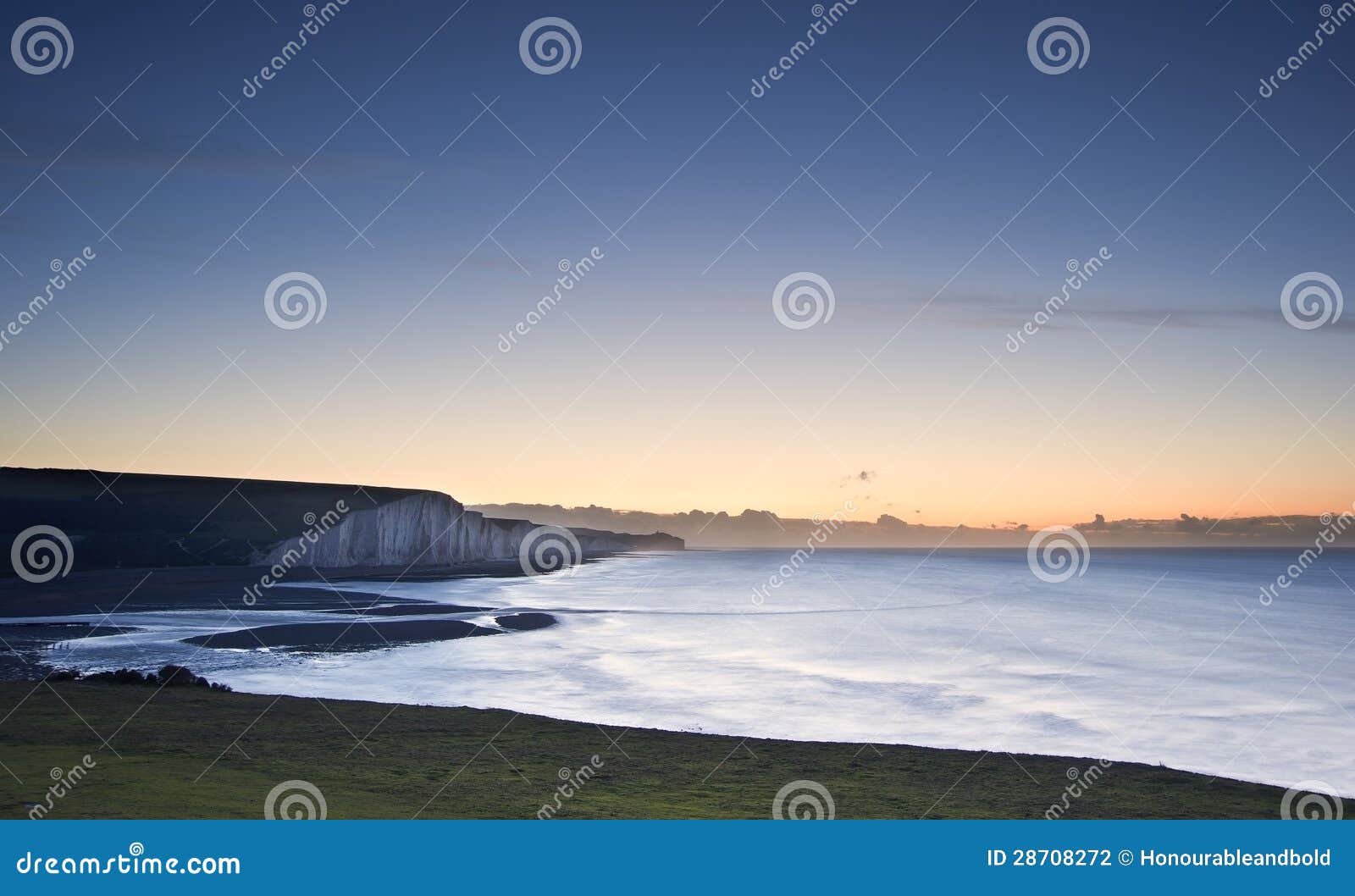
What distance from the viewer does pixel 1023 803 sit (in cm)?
1233

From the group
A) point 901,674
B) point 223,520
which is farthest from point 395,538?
point 901,674

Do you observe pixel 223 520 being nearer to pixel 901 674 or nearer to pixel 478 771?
pixel 901 674

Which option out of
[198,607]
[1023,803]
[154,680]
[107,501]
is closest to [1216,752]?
[1023,803]

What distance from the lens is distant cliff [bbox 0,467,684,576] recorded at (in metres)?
83.3

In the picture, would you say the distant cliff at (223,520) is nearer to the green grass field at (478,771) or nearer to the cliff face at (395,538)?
the cliff face at (395,538)

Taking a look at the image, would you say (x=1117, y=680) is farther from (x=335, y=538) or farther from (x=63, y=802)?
(x=335, y=538)

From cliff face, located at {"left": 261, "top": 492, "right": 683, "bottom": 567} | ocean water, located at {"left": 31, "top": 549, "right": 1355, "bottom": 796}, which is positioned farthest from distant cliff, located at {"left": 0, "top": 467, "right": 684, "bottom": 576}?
ocean water, located at {"left": 31, "top": 549, "right": 1355, "bottom": 796}

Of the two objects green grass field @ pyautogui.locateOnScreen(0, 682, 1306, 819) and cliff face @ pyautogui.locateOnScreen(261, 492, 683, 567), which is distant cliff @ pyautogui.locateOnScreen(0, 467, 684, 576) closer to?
cliff face @ pyautogui.locateOnScreen(261, 492, 683, 567)

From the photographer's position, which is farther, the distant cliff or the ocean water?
the distant cliff

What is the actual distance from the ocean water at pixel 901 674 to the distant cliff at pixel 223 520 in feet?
135

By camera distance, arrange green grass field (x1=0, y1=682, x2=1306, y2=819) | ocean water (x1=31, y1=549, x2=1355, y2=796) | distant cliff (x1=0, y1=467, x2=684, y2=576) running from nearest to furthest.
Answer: green grass field (x1=0, y1=682, x2=1306, y2=819)
ocean water (x1=31, y1=549, x2=1355, y2=796)
distant cliff (x1=0, y1=467, x2=684, y2=576)

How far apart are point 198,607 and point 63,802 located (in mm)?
41343

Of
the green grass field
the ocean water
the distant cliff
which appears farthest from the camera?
→ the distant cliff

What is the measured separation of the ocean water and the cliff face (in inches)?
1669
